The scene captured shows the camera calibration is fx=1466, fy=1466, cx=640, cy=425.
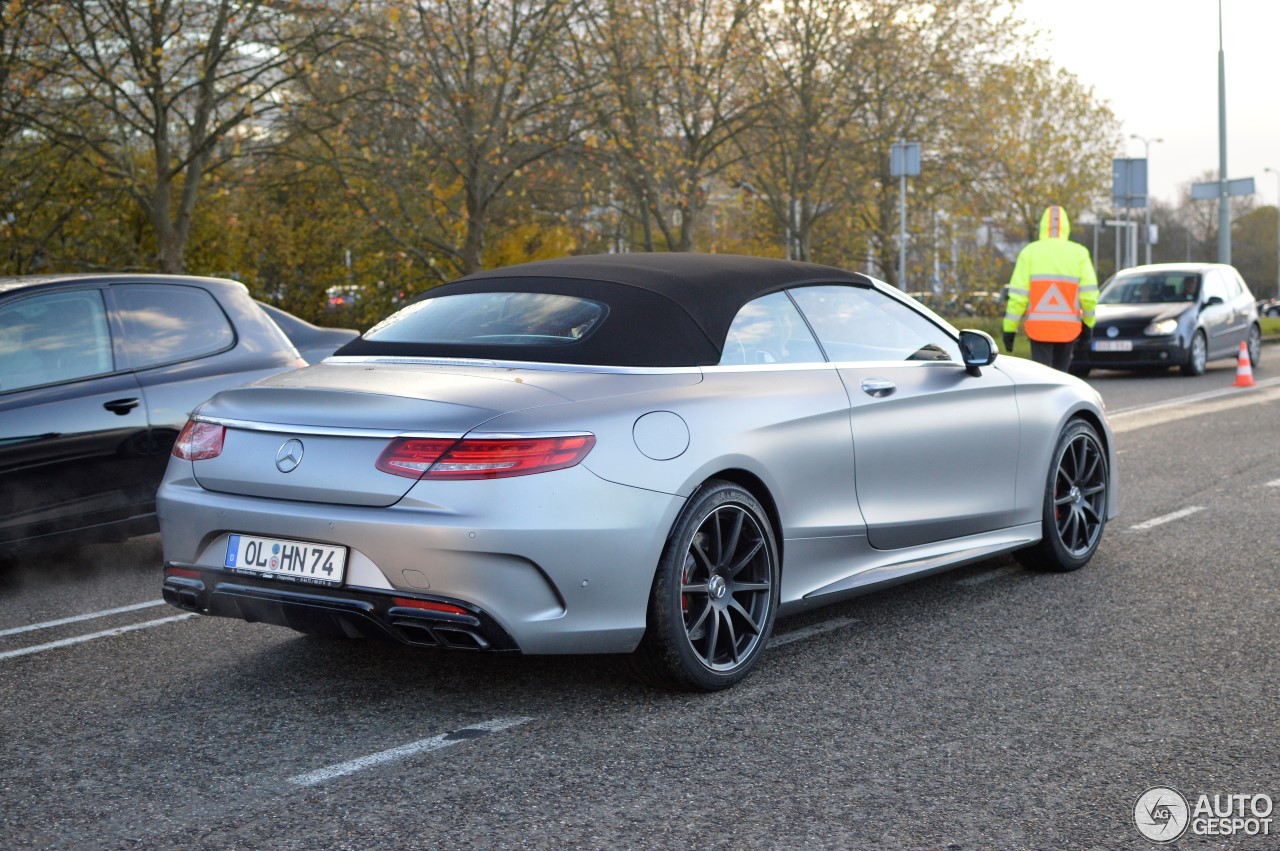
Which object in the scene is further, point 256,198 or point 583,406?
point 256,198

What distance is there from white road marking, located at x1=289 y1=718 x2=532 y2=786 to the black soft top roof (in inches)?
46.5

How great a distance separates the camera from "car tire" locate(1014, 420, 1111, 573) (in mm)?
6645

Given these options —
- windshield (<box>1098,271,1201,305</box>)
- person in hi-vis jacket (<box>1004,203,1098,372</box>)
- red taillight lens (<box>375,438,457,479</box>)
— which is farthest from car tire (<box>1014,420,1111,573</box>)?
windshield (<box>1098,271,1201,305</box>)

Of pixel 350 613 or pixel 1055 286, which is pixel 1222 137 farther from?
pixel 350 613

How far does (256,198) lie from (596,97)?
550 centimetres

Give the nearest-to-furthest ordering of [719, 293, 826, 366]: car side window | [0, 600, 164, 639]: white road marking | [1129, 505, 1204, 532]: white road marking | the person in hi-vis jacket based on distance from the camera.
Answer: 1. [719, 293, 826, 366]: car side window
2. [0, 600, 164, 639]: white road marking
3. [1129, 505, 1204, 532]: white road marking
4. the person in hi-vis jacket

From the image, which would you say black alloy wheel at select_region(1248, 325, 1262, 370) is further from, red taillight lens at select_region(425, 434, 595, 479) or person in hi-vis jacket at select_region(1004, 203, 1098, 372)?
red taillight lens at select_region(425, 434, 595, 479)

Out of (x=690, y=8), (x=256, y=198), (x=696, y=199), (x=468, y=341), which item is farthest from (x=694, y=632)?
(x=690, y=8)

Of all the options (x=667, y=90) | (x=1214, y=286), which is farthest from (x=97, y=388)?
(x=667, y=90)

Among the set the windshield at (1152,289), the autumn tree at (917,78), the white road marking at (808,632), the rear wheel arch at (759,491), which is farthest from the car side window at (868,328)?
the autumn tree at (917,78)

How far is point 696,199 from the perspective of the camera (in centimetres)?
2603

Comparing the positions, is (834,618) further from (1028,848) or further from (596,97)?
(596,97)

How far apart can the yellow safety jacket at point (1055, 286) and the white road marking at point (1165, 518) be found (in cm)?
297

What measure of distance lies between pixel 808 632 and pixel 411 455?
6.81 ft
